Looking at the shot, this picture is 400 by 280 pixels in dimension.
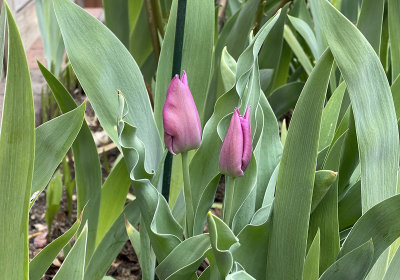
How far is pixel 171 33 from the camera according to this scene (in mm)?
950

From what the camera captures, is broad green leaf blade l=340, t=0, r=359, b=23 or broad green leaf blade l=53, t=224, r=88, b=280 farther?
broad green leaf blade l=340, t=0, r=359, b=23

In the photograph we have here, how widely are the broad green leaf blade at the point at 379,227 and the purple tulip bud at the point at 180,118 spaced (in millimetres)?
169

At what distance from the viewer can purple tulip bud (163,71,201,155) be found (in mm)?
636

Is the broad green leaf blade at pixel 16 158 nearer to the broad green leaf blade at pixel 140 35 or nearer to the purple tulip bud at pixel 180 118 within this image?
the purple tulip bud at pixel 180 118

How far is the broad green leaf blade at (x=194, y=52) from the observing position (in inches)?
37.2

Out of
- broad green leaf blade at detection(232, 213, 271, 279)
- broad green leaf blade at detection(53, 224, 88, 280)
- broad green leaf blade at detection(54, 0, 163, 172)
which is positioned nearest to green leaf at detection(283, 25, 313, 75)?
broad green leaf blade at detection(54, 0, 163, 172)

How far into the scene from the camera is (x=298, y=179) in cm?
64

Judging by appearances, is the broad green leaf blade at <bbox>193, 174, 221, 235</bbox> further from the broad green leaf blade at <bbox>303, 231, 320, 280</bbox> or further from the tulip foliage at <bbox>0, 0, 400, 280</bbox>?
the broad green leaf blade at <bbox>303, 231, 320, 280</bbox>

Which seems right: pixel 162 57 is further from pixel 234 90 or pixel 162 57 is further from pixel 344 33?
pixel 344 33

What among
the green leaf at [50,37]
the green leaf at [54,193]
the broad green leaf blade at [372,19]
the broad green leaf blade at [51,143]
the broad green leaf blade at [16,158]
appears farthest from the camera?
the green leaf at [50,37]

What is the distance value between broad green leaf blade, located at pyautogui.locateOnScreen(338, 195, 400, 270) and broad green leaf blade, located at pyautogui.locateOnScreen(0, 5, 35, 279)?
0.96 feet

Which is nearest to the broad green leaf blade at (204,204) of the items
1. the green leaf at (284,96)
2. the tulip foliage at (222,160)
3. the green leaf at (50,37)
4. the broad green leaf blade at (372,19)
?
the tulip foliage at (222,160)

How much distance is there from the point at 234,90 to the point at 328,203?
16cm

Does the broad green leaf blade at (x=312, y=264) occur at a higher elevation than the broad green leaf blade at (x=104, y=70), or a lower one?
lower
